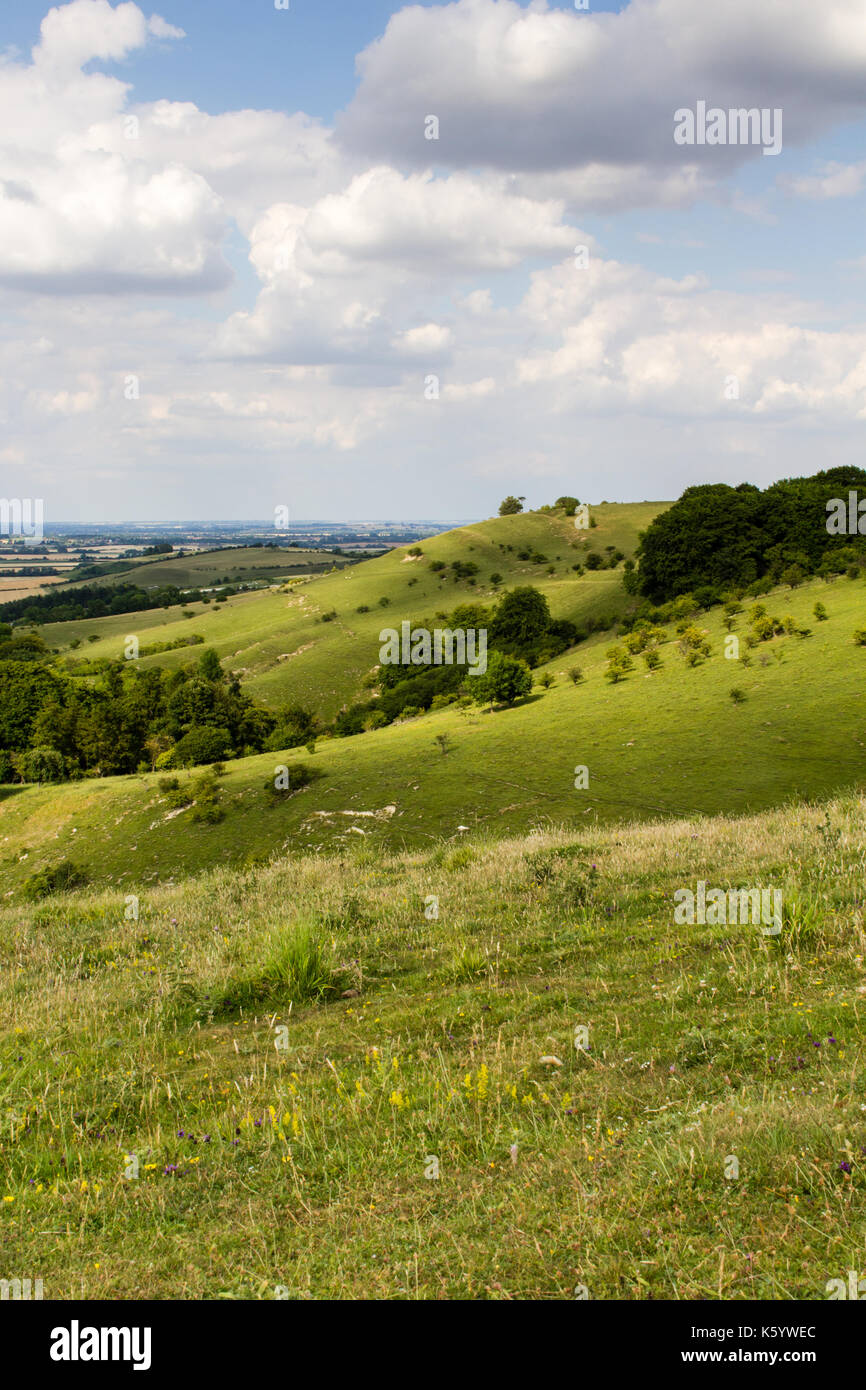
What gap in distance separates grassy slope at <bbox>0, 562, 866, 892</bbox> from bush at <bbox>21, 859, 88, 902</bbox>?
1.07m

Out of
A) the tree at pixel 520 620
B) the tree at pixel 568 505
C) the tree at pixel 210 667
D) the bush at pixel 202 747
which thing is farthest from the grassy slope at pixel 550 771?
the tree at pixel 568 505

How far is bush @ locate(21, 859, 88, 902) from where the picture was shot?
45.6m

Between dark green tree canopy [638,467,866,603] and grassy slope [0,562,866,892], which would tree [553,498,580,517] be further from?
grassy slope [0,562,866,892]

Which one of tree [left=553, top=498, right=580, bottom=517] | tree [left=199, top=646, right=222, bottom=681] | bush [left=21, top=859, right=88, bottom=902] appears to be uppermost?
tree [left=553, top=498, right=580, bottom=517]

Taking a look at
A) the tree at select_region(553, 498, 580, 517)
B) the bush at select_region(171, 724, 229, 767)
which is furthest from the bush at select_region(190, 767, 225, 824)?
the tree at select_region(553, 498, 580, 517)

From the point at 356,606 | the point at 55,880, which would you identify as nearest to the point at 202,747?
the point at 55,880

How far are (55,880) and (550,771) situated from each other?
1202 inches

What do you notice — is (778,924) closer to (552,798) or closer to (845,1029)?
(845,1029)

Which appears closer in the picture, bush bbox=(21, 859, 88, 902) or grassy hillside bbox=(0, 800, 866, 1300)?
grassy hillside bbox=(0, 800, 866, 1300)

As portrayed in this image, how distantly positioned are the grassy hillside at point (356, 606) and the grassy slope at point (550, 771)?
40.5m

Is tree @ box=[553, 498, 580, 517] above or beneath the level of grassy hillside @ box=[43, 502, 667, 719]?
above

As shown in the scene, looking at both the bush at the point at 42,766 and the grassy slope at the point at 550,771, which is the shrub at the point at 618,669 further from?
the bush at the point at 42,766
